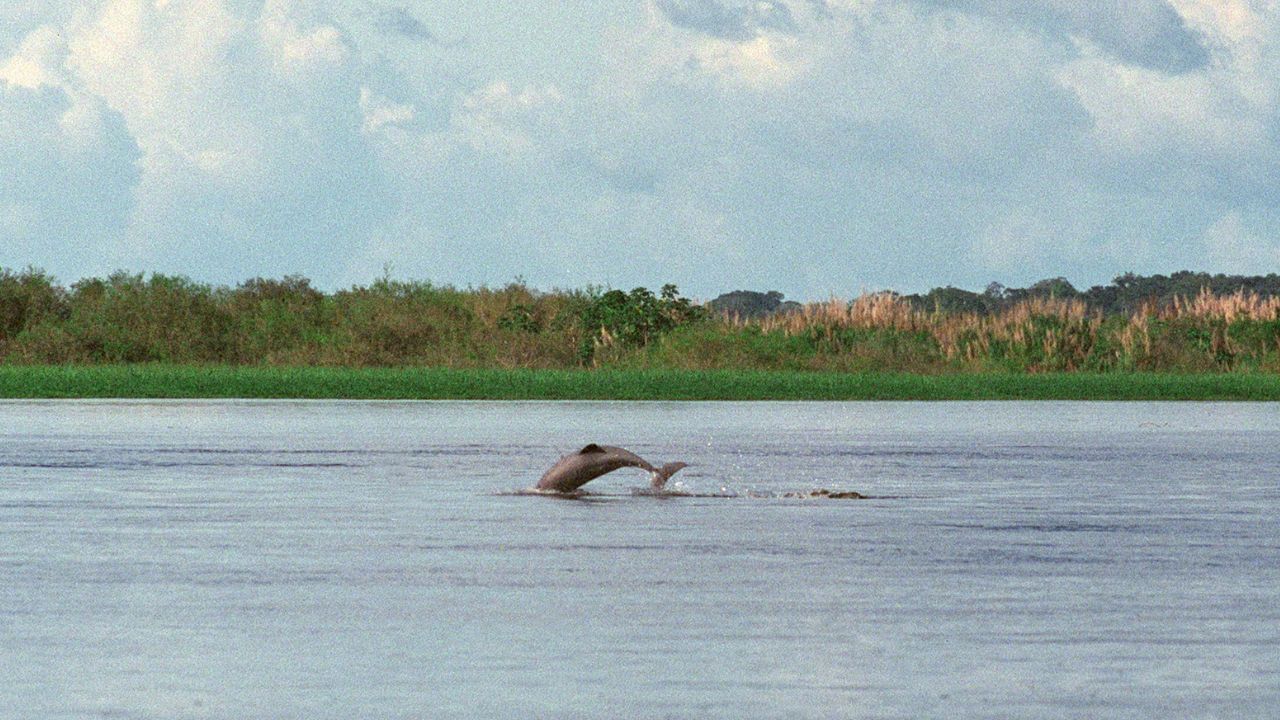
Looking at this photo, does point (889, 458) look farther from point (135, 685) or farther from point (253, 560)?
point (135, 685)

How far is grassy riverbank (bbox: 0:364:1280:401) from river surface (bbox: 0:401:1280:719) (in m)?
21.0

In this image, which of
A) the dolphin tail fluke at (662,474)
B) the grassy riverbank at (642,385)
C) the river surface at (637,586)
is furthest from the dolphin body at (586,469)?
the grassy riverbank at (642,385)

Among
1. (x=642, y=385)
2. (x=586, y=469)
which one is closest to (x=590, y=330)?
(x=642, y=385)

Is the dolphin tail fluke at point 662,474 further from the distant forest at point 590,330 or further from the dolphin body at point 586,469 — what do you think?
the distant forest at point 590,330

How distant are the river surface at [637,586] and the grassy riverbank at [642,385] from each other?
21001mm

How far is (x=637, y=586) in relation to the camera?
12.1 meters

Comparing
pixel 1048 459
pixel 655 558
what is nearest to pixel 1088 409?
pixel 1048 459

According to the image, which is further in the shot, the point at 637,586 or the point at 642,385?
the point at 642,385

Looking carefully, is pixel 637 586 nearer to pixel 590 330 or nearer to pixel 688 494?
pixel 688 494

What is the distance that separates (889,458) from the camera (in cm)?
2450

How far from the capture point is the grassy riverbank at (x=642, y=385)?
46250 millimetres

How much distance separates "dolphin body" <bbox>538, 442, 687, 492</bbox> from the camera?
1896 centimetres

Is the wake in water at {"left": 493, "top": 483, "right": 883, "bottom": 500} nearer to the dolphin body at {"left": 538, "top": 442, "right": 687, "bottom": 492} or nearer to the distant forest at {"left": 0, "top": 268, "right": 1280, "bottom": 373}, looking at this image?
the dolphin body at {"left": 538, "top": 442, "right": 687, "bottom": 492}

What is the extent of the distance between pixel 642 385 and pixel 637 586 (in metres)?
36.2
